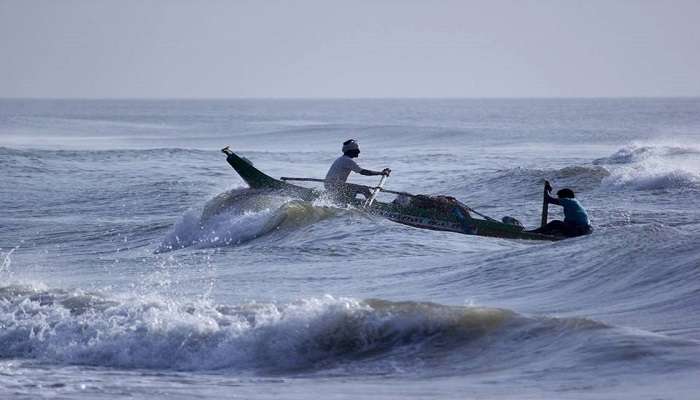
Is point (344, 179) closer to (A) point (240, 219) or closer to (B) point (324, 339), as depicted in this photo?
(A) point (240, 219)

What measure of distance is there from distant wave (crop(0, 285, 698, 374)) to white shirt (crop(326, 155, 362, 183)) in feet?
27.1

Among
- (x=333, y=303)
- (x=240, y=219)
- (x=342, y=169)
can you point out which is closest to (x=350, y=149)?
(x=342, y=169)

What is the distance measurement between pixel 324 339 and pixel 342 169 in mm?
9461

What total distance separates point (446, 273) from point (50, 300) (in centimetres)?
456

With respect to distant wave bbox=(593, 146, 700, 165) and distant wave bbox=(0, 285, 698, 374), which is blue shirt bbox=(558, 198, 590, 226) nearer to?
distant wave bbox=(0, 285, 698, 374)

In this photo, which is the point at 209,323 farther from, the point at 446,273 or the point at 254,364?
the point at 446,273

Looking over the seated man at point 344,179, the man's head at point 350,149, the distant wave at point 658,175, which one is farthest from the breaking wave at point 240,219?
the distant wave at point 658,175

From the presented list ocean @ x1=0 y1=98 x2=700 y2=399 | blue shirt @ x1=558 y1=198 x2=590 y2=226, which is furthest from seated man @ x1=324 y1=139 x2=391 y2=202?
blue shirt @ x1=558 y1=198 x2=590 y2=226

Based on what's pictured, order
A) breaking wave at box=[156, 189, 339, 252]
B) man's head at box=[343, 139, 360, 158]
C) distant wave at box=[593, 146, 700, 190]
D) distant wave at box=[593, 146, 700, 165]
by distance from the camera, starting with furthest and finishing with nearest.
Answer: distant wave at box=[593, 146, 700, 165] → distant wave at box=[593, 146, 700, 190] → man's head at box=[343, 139, 360, 158] → breaking wave at box=[156, 189, 339, 252]

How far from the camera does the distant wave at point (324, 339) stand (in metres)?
8.67

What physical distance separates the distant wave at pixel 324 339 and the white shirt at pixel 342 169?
826cm

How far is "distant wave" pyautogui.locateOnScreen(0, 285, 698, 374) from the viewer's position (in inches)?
341

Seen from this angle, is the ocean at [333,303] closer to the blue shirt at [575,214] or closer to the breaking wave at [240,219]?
the breaking wave at [240,219]

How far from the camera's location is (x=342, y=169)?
1877 centimetres
